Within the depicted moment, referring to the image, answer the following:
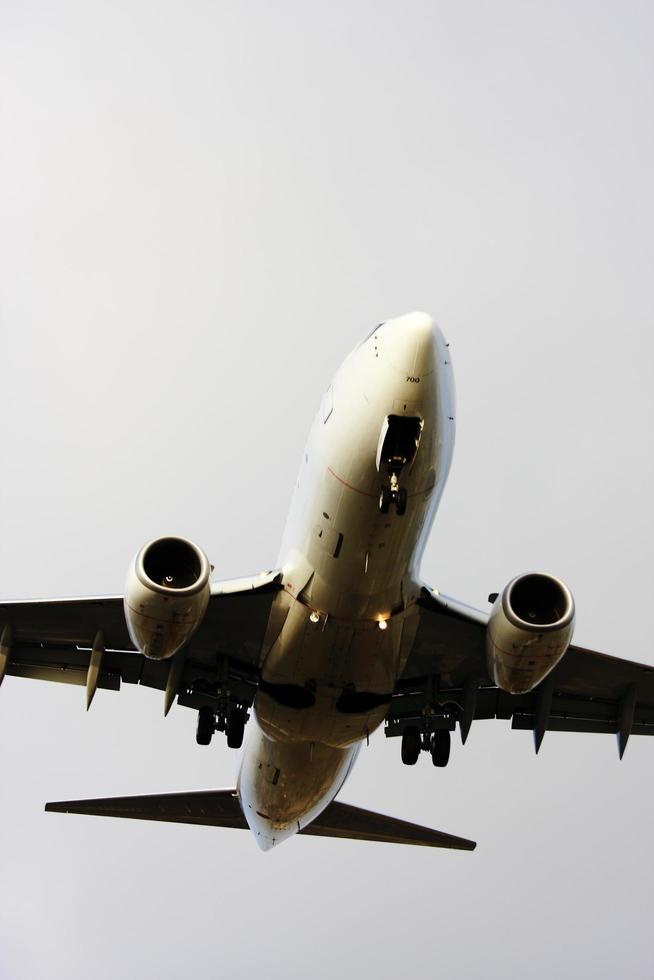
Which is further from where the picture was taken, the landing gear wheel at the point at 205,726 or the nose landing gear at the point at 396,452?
the landing gear wheel at the point at 205,726

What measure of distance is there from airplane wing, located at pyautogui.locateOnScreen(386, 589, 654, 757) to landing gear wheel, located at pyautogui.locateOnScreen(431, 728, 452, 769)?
0.42 feet

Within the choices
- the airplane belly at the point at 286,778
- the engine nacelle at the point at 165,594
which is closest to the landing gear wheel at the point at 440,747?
the airplane belly at the point at 286,778

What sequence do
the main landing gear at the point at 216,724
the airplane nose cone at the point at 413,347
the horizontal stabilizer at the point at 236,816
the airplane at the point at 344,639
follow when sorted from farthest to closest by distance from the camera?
1. the horizontal stabilizer at the point at 236,816
2. the main landing gear at the point at 216,724
3. the airplane at the point at 344,639
4. the airplane nose cone at the point at 413,347

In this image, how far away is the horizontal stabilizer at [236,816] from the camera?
63.8 ft

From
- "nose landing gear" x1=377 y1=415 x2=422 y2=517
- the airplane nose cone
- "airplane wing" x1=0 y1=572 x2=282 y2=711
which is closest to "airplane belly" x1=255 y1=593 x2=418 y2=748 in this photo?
"airplane wing" x1=0 y1=572 x2=282 y2=711

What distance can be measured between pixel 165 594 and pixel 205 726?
4931 millimetres

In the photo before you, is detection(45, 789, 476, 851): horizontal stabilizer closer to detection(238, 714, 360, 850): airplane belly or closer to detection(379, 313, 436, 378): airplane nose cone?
detection(238, 714, 360, 850): airplane belly

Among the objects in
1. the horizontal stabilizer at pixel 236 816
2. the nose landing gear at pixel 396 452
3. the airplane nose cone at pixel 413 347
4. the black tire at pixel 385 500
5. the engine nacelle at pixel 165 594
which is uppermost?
the airplane nose cone at pixel 413 347

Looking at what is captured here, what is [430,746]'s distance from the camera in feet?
58.3

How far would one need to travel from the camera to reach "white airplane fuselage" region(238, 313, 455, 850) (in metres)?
13.0

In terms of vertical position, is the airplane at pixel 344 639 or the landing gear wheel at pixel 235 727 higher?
the airplane at pixel 344 639

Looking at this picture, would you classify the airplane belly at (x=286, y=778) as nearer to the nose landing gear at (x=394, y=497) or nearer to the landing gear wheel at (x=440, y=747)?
the landing gear wheel at (x=440, y=747)

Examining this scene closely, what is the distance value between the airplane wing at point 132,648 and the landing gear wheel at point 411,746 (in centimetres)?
269

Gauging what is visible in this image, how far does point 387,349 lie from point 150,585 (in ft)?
13.3
